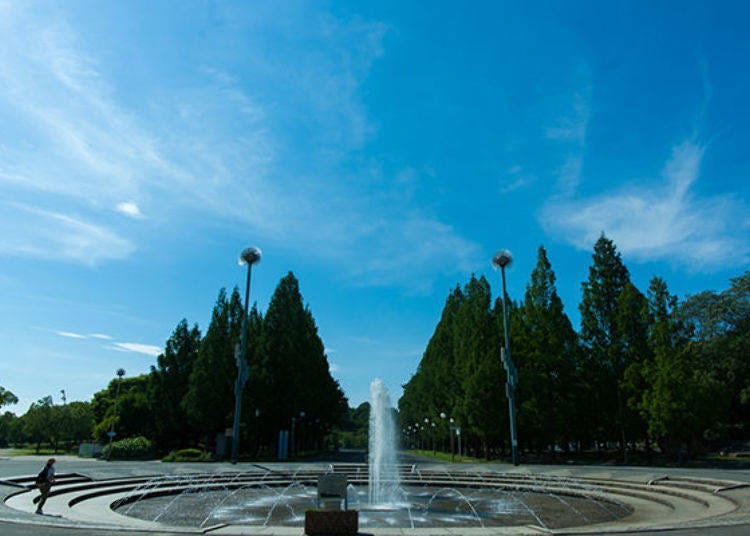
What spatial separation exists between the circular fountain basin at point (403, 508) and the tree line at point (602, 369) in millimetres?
16243

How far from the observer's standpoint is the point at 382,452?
2533 centimetres

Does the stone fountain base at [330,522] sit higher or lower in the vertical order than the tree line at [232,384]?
lower

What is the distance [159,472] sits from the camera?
22.6 m

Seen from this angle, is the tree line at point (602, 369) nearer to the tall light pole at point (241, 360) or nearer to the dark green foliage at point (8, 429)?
the tall light pole at point (241, 360)

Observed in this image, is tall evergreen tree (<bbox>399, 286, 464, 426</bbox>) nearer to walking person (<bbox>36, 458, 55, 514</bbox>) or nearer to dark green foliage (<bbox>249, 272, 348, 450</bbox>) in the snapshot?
dark green foliage (<bbox>249, 272, 348, 450</bbox>)

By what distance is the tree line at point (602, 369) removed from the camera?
3203cm

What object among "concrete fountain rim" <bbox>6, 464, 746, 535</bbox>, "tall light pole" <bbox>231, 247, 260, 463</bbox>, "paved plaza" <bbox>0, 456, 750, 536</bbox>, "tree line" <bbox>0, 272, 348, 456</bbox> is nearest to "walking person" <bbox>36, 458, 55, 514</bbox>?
"paved plaza" <bbox>0, 456, 750, 536</bbox>

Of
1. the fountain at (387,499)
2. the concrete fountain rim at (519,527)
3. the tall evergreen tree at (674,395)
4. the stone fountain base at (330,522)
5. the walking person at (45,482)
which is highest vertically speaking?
the tall evergreen tree at (674,395)

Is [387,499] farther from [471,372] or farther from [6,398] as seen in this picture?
[6,398]

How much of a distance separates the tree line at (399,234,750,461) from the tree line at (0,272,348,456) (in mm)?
14775

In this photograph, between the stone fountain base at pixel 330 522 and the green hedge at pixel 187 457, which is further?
the green hedge at pixel 187 457

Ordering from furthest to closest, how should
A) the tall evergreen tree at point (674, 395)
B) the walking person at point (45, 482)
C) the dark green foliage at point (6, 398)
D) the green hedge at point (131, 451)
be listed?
1. the dark green foliage at point (6, 398)
2. the green hedge at point (131, 451)
3. the tall evergreen tree at point (674, 395)
4. the walking person at point (45, 482)

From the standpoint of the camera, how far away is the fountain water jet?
2075 cm

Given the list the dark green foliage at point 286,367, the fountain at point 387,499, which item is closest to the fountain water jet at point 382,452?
the fountain at point 387,499
